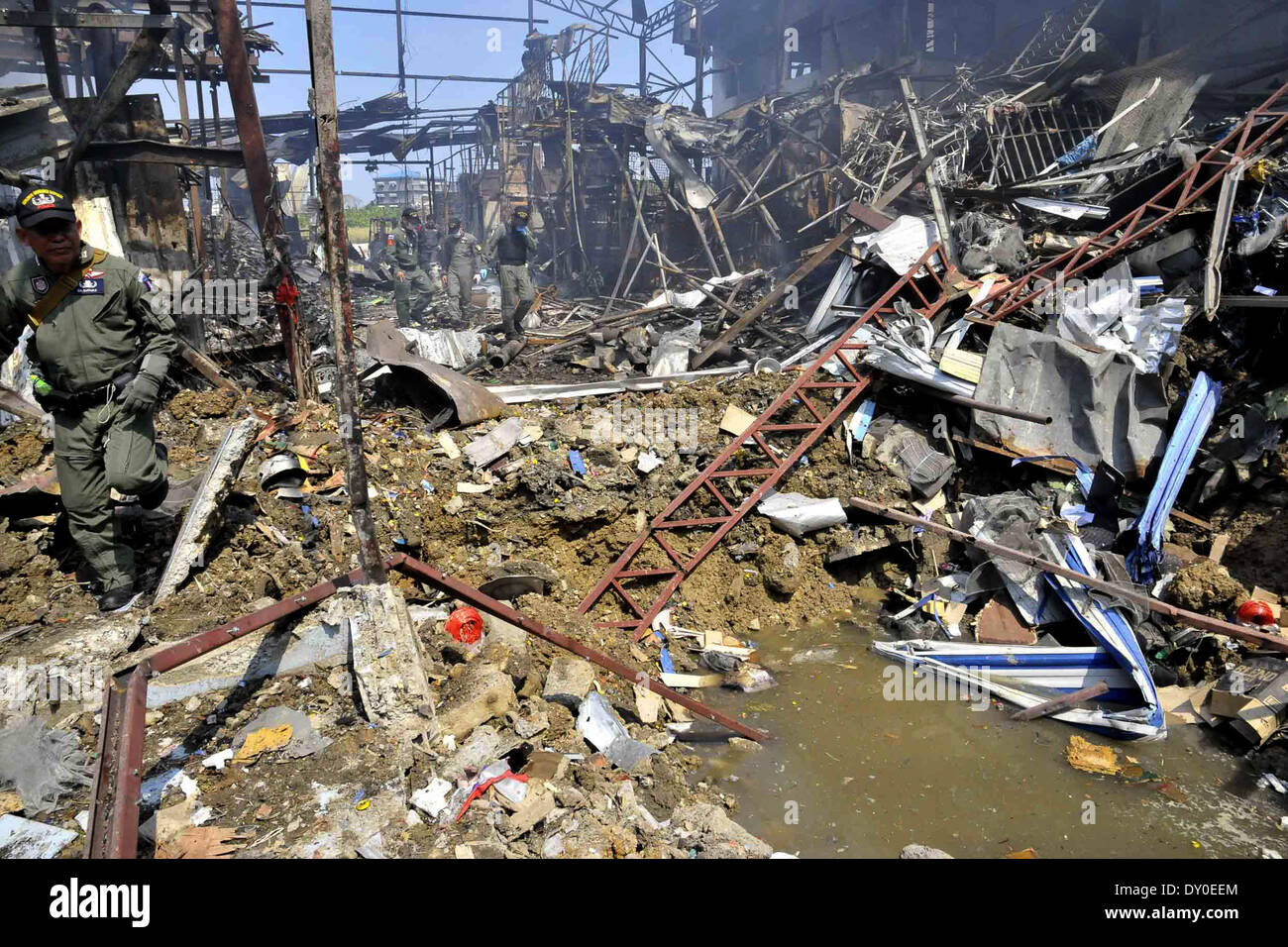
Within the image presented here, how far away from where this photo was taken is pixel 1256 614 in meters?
4.82

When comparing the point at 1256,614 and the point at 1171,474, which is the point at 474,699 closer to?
the point at 1256,614

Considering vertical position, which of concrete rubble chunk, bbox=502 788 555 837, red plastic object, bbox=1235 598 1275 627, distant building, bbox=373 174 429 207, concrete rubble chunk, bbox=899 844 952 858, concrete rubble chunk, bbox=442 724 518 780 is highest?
distant building, bbox=373 174 429 207

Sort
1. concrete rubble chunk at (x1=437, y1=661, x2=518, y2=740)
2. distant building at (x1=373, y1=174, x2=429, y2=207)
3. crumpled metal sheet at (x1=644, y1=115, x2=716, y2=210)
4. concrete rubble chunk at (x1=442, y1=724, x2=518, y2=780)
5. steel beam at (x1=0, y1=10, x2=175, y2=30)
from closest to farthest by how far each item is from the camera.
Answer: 1. concrete rubble chunk at (x1=442, y1=724, x2=518, y2=780)
2. concrete rubble chunk at (x1=437, y1=661, x2=518, y2=740)
3. steel beam at (x1=0, y1=10, x2=175, y2=30)
4. crumpled metal sheet at (x1=644, y1=115, x2=716, y2=210)
5. distant building at (x1=373, y1=174, x2=429, y2=207)

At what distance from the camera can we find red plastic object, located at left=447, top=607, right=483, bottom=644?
13.2ft

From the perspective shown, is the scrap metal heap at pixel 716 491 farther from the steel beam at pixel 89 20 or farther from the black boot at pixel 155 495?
the steel beam at pixel 89 20

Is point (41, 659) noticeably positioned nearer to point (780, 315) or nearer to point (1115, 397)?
point (1115, 397)

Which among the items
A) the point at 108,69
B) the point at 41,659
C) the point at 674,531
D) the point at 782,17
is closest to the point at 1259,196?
the point at 674,531

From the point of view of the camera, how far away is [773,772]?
165 inches

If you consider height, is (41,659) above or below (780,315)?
below

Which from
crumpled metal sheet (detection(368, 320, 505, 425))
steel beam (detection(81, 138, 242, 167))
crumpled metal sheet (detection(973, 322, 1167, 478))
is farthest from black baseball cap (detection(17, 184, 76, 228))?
crumpled metal sheet (detection(973, 322, 1167, 478))

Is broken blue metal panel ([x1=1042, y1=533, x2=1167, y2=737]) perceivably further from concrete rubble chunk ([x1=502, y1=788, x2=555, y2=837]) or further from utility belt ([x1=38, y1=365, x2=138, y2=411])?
utility belt ([x1=38, y1=365, x2=138, y2=411])

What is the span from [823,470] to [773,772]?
9.69 feet
